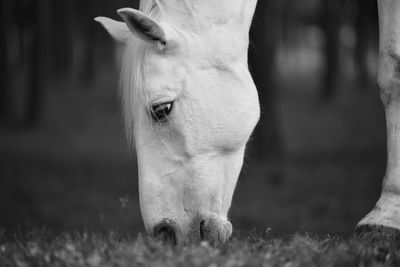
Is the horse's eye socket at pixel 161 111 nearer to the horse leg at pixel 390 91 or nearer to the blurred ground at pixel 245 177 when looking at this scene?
the blurred ground at pixel 245 177

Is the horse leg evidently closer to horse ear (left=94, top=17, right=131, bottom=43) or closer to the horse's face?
the horse's face

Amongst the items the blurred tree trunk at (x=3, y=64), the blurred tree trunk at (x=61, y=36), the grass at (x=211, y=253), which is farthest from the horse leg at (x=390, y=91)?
the blurred tree trunk at (x=61, y=36)

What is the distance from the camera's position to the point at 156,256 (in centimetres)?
281

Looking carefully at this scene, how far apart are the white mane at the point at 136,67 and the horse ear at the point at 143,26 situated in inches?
4.7

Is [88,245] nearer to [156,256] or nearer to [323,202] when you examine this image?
[156,256]

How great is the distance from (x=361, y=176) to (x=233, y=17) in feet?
16.6

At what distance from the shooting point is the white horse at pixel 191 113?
3.35m

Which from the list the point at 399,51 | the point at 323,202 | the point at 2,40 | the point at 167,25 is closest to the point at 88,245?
the point at 167,25

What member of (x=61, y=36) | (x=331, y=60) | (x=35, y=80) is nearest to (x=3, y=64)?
(x=35, y=80)

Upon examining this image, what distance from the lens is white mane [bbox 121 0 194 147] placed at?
3436mm

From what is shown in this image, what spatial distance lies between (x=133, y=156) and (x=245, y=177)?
1587 mm

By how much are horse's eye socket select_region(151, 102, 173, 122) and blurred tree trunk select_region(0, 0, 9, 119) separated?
1228cm

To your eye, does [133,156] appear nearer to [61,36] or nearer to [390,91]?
[390,91]

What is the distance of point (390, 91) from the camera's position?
12.7ft
